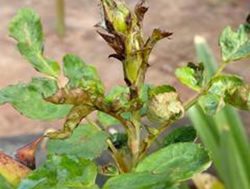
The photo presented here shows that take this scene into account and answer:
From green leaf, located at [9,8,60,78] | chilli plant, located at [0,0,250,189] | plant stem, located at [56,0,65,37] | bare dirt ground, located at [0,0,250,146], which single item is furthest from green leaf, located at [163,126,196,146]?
plant stem, located at [56,0,65,37]

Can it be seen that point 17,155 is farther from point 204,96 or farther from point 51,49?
point 51,49

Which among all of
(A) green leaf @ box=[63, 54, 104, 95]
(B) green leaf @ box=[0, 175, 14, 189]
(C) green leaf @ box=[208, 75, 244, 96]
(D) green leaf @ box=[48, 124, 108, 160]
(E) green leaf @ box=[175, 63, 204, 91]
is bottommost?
(B) green leaf @ box=[0, 175, 14, 189]

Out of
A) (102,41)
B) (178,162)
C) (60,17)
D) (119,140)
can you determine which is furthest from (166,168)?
(102,41)

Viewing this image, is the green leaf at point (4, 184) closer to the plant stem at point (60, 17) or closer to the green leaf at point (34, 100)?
the green leaf at point (34, 100)

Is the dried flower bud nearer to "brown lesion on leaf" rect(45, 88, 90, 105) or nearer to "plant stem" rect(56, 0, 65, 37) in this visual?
"brown lesion on leaf" rect(45, 88, 90, 105)

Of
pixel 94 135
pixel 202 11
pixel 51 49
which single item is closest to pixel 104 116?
pixel 94 135

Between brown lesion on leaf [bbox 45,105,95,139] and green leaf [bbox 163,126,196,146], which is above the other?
brown lesion on leaf [bbox 45,105,95,139]

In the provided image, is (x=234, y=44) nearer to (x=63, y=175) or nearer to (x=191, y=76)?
(x=191, y=76)

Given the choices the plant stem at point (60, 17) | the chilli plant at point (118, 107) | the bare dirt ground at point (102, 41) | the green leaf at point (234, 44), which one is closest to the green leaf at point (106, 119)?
the chilli plant at point (118, 107)
